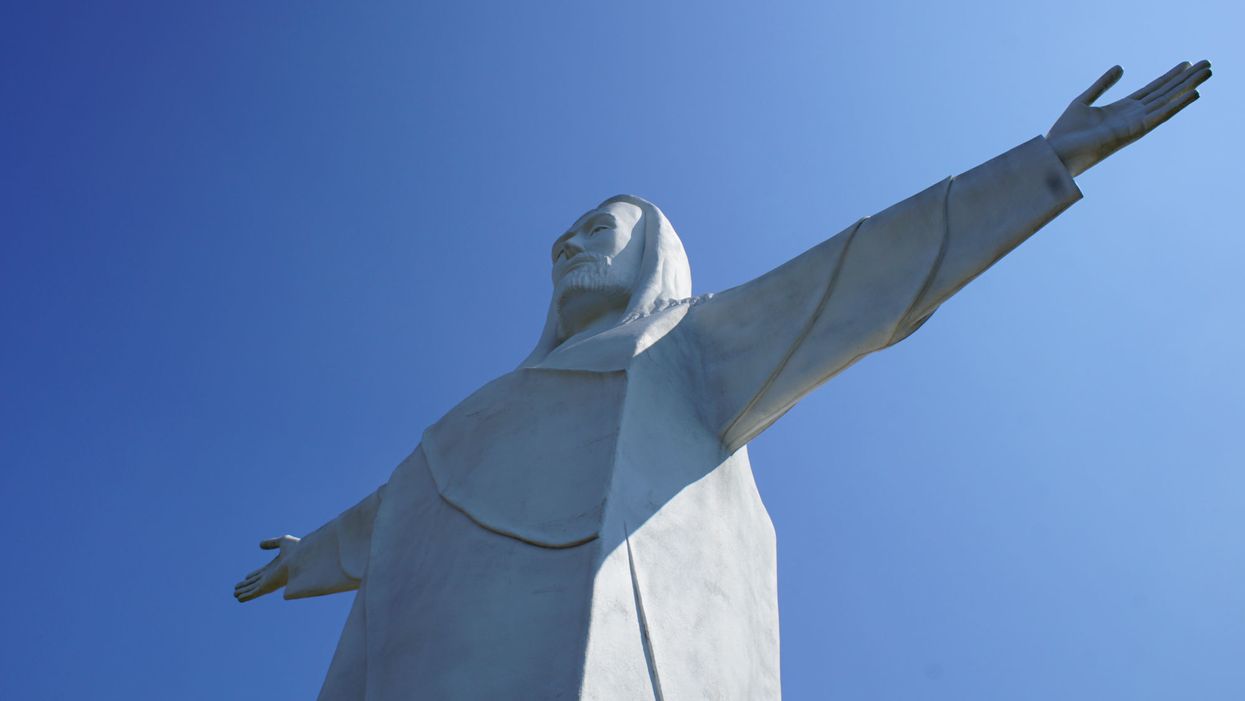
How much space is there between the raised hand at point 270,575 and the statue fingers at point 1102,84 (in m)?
5.13

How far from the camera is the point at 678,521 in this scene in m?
5.60

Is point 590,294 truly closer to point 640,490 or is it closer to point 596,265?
point 596,265

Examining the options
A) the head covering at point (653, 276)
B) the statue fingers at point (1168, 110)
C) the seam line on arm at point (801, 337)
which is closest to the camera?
the statue fingers at point (1168, 110)

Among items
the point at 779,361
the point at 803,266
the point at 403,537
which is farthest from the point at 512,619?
the point at 803,266

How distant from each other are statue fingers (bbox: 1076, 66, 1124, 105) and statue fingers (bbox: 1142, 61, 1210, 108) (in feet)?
0.87

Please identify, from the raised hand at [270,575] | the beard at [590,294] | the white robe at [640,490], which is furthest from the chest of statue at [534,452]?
the raised hand at [270,575]

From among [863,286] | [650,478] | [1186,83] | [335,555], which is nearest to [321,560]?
[335,555]

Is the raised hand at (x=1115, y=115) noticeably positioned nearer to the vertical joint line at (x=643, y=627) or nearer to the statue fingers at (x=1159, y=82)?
the statue fingers at (x=1159, y=82)

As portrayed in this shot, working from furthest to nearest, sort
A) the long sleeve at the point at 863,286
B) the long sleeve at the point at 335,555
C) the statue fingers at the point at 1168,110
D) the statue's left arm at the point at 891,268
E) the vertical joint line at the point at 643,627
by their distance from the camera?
the long sleeve at the point at 335,555 < the long sleeve at the point at 863,286 < the statue's left arm at the point at 891,268 < the statue fingers at the point at 1168,110 < the vertical joint line at the point at 643,627

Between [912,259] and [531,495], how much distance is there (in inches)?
78.9

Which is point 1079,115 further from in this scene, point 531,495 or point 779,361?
point 531,495

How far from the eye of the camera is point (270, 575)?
8.13m

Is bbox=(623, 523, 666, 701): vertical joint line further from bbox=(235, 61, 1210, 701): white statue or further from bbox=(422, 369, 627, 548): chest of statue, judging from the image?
bbox=(422, 369, 627, 548): chest of statue

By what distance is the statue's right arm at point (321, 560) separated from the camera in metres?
7.57
